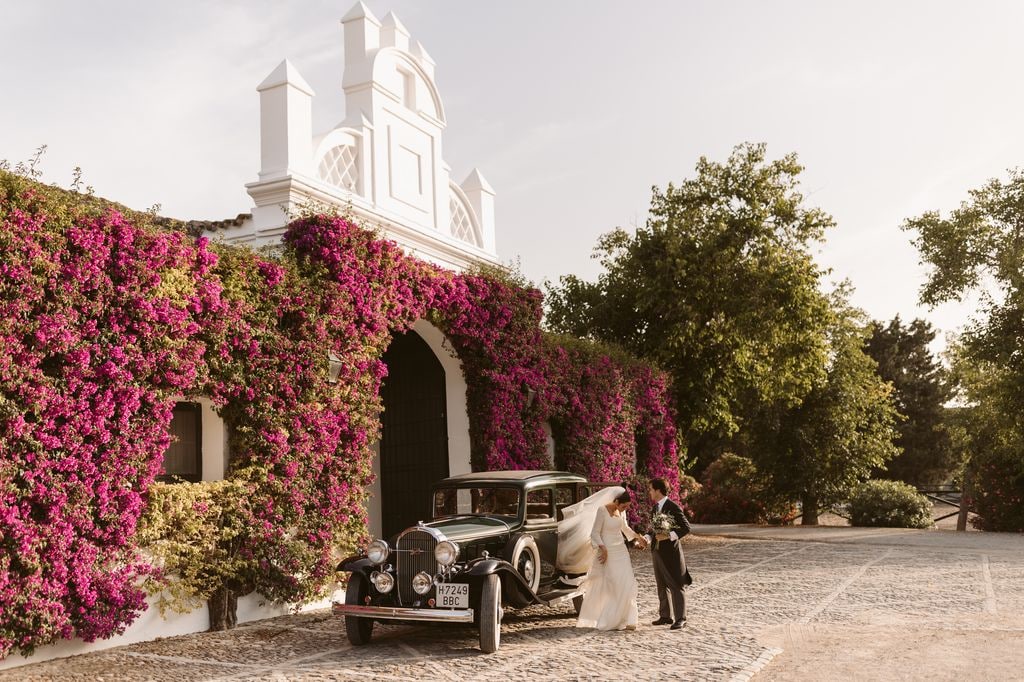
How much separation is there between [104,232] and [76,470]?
2196 millimetres

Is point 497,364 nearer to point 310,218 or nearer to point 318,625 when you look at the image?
point 310,218

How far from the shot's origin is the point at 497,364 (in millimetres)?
14289

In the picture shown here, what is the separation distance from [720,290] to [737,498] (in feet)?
37.8

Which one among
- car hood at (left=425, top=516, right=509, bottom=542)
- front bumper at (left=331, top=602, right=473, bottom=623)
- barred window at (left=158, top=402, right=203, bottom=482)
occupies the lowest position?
front bumper at (left=331, top=602, right=473, bottom=623)

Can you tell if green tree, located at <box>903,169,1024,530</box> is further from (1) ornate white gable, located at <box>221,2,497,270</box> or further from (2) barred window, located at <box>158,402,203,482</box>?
(2) barred window, located at <box>158,402,203,482</box>

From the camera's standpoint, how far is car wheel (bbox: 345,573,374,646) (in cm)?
806

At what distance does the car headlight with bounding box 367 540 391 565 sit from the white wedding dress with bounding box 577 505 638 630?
2176mm

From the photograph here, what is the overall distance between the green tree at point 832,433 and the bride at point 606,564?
61.1 feet

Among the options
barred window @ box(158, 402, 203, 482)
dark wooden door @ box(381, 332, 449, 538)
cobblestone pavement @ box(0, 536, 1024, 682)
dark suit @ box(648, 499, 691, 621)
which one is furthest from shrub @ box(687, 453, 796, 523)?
barred window @ box(158, 402, 203, 482)

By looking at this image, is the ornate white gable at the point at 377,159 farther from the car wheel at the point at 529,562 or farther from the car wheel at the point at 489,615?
the car wheel at the point at 489,615

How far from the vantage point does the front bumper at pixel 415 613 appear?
757 cm

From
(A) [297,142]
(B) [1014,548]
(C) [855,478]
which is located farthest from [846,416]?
(A) [297,142]

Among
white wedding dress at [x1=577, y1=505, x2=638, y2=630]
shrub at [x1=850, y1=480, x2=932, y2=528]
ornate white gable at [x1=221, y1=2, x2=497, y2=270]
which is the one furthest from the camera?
shrub at [x1=850, y1=480, x2=932, y2=528]

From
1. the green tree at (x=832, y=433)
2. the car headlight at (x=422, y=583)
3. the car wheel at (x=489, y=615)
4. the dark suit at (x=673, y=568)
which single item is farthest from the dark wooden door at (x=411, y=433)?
the green tree at (x=832, y=433)
